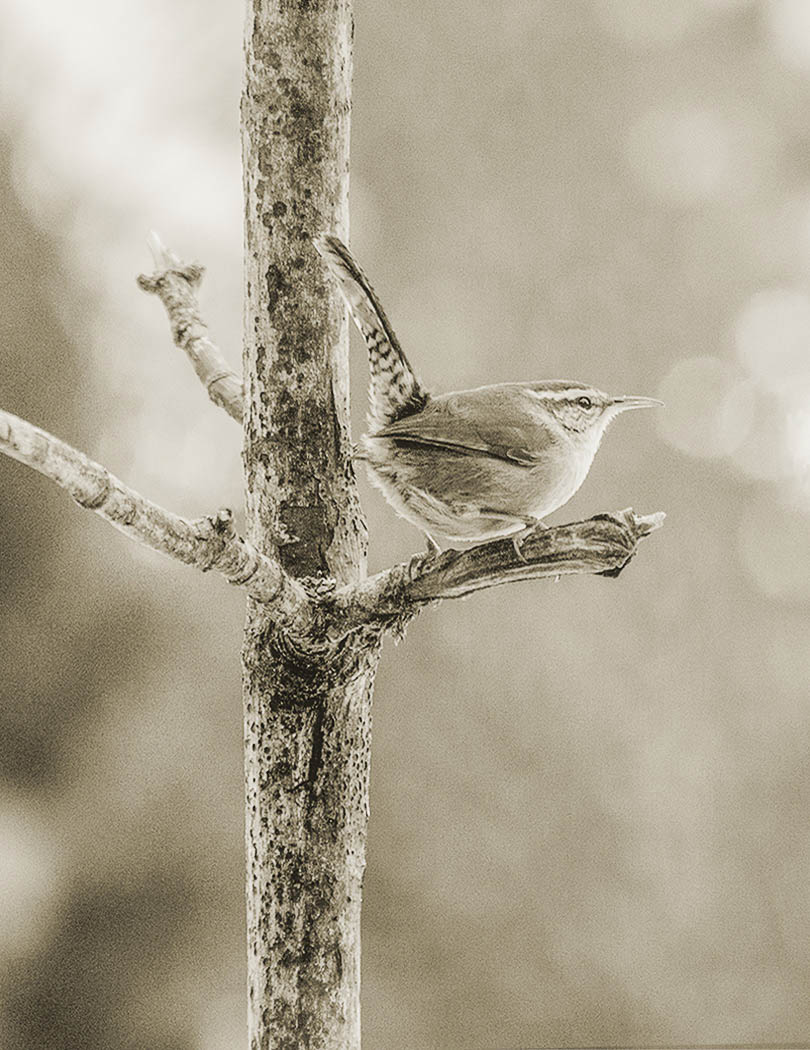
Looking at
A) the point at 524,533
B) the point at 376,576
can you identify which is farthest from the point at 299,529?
the point at 524,533

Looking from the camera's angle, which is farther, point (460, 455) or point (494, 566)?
point (460, 455)

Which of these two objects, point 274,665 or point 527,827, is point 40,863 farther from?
point 274,665

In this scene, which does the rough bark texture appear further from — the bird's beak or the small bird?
the bird's beak

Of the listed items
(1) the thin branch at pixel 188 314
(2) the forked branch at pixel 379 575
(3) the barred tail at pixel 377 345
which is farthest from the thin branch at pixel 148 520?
(1) the thin branch at pixel 188 314

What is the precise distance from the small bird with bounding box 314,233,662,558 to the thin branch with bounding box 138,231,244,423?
0.21 metres

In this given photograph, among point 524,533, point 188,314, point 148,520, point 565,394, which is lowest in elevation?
point 148,520

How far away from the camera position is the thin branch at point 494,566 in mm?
1019

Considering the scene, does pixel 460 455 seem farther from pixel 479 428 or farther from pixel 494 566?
pixel 494 566

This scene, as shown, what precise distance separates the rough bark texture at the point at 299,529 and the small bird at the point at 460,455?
0.17 feet

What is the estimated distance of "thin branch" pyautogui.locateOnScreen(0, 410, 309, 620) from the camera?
78cm

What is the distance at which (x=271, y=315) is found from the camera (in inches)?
45.4

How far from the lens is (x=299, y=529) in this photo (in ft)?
3.79

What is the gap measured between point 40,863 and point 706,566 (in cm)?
142

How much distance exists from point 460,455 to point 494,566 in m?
0.18
